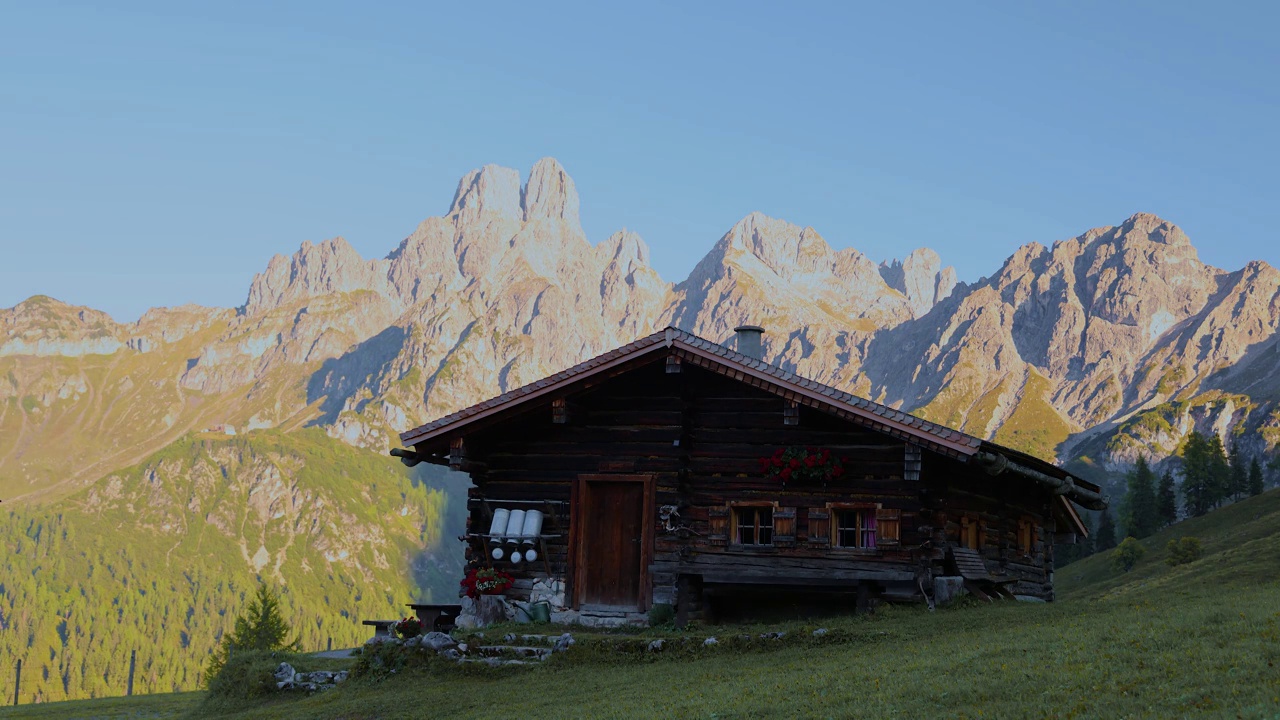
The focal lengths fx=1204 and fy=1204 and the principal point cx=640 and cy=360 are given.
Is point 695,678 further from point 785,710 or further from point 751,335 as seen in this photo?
point 751,335

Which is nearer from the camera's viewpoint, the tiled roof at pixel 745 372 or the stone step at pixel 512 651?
the stone step at pixel 512 651

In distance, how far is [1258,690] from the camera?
11195mm

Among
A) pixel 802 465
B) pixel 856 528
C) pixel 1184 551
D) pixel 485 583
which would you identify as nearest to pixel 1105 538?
pixel 1184 551

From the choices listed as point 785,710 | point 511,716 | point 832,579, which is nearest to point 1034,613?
point 832,579

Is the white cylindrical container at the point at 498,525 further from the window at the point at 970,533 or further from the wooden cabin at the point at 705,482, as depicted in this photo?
the window at the point at 970,533

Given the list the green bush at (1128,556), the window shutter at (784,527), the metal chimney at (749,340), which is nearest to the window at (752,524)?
the window shutter at (784,527)

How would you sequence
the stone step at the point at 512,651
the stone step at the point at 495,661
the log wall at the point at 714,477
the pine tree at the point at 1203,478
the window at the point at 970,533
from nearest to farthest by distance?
the stone step at the point at 495,661 < the stone step at the point at 512,651 < the log wall at the point at 714,477 < the window at the point at 970,533 < the pine tree at the point at 1203,478

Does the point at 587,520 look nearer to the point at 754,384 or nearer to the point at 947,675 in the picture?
the point at 754,384

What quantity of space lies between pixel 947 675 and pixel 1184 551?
97130 millimetres

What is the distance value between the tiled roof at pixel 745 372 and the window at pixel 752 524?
9.12 feet

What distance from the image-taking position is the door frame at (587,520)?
23.7 m

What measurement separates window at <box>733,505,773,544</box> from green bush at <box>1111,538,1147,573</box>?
10106 centimetres

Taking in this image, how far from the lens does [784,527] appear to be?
23156mm

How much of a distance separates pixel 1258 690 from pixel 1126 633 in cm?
394
